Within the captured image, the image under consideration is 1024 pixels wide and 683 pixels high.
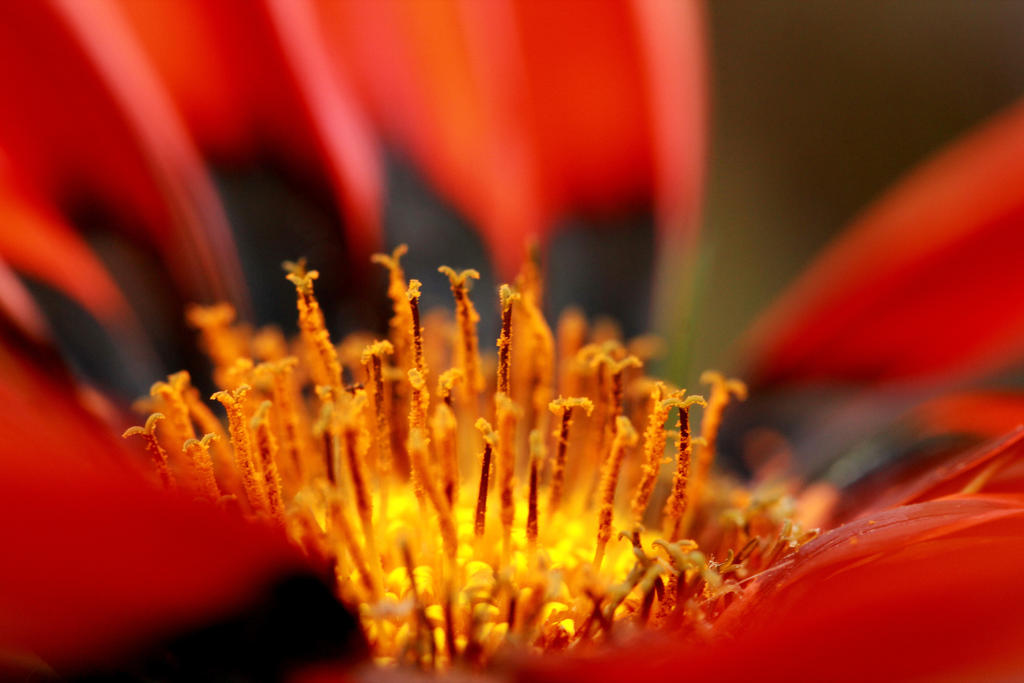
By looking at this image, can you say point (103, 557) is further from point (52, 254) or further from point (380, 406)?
point (52, 254)

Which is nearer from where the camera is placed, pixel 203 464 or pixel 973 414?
pixel 203 464

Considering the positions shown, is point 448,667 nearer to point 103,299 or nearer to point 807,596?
point 807,596

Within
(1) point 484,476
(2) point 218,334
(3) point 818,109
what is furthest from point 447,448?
(3) point 818,109

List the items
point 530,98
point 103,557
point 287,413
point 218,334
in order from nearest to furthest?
point 103,557
point 287,413
point 218,334
point 530,98

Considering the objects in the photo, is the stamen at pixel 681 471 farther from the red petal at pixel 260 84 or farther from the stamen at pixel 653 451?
the red petal at pixel 260 84

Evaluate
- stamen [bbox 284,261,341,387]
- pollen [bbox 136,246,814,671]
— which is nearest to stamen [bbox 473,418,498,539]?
pollen [bbox 136,246,814,671]

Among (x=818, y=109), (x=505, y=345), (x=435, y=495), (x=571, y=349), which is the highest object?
(x=818, y=109)

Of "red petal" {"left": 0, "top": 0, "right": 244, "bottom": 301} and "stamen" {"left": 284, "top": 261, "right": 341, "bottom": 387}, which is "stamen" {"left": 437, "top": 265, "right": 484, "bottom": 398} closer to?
"stamen" {"left": 284, "top": 261, "right": 341, "bottom": 387}

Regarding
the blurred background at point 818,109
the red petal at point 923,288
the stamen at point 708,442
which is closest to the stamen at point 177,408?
the stamen at point 708,442
